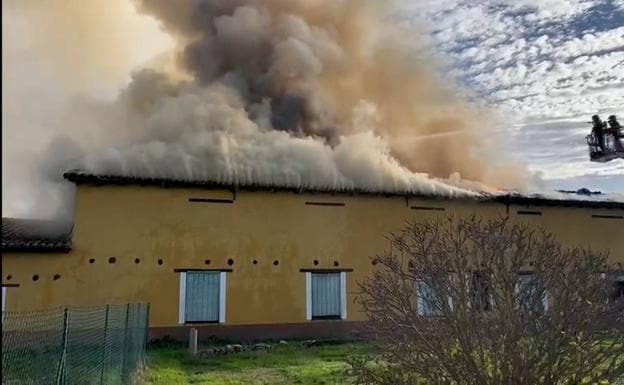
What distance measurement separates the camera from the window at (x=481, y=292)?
635cm

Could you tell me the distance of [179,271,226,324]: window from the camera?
50.3 feet

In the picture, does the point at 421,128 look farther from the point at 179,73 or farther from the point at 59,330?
the point at 59,330

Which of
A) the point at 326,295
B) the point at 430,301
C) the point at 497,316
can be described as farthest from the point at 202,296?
the point at 497,316

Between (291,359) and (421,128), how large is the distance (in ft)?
49.2

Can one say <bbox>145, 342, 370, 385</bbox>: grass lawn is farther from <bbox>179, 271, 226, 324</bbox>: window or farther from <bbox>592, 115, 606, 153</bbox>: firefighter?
<bbox>592, 115, 606, 153</bbox>: firefighter

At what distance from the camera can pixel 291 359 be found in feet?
42.0

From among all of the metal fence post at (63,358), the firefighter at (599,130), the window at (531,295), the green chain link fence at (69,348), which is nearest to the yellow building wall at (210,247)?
the green chain link fence at (69,348)

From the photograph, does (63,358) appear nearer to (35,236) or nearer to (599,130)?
(35,236)

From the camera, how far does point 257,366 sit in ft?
39.2

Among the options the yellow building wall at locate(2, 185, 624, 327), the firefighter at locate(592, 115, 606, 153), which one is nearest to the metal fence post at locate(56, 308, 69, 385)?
the yellow building wall at locate(2, 185, 624, 327)

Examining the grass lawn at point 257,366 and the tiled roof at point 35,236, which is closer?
the grass lawn at point 257,366

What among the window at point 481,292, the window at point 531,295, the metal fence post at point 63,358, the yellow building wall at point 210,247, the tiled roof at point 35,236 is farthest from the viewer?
the yellow building wall at point 210,247

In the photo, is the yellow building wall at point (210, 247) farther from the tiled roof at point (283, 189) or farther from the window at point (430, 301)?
the window at point (430, 301)

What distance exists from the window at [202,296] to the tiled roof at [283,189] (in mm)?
2553
